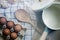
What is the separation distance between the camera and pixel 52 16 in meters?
0.79

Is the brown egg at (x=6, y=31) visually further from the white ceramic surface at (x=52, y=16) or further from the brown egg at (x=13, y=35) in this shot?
the white ceramic surface at (x=52, y=16)

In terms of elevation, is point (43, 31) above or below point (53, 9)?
below

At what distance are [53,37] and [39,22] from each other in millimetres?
112

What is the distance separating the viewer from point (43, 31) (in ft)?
2.55

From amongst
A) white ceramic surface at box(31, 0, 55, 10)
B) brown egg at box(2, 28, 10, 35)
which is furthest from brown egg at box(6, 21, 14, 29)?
white ceramic surface at box(31, 0, 55, 10)

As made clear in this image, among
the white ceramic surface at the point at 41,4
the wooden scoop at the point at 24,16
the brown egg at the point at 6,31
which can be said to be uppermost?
the white ceramic surface at the point at 41,4

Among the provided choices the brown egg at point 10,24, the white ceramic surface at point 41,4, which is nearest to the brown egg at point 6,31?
the brown egg at point 10,24

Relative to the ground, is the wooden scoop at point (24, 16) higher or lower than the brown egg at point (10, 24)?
higher

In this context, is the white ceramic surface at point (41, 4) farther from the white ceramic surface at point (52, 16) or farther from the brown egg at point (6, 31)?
the brown egg at point (6, 31)

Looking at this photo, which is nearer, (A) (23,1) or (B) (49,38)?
(B) (49,38)

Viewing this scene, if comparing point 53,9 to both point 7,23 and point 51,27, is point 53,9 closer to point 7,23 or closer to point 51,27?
point 51,27

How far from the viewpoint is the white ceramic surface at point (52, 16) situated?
769mm

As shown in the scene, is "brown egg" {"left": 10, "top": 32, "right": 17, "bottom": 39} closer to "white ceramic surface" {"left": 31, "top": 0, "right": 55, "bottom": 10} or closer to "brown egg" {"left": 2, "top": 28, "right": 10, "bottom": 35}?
"brown egg" {"left": 2, "top": 28, "right": 10, "bottom": 35}

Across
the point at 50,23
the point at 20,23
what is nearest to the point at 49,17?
the point at 50,23
